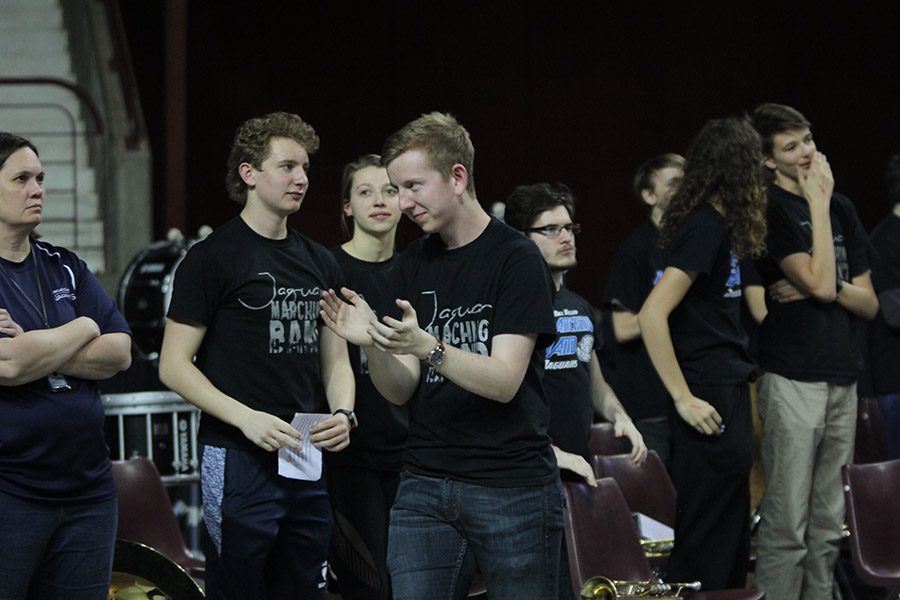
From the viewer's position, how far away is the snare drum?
597cm

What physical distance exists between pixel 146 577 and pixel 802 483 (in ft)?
7.95

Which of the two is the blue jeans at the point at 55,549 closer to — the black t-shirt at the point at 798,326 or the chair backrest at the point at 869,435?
the black t-shirt at the point at 798,326

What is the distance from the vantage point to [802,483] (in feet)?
16.9

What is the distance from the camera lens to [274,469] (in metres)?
4.11

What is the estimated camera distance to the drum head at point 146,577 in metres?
4.44

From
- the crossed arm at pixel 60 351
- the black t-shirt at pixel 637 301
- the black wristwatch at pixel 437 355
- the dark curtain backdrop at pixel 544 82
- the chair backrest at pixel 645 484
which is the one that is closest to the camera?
the black wristwatch at pixel 437 355

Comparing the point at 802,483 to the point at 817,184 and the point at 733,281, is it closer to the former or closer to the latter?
the point at 733,281

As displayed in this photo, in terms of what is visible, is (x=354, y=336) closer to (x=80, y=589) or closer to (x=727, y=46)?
(x=80, y=589)

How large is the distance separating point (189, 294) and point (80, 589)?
36.0 inches

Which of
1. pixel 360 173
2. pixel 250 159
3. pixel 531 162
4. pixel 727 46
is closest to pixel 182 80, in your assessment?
pixel 531 162

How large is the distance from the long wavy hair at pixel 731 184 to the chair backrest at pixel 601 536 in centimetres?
98

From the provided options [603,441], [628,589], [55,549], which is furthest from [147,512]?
[603,441]

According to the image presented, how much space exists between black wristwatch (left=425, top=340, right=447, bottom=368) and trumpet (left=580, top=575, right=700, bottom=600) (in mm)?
1323

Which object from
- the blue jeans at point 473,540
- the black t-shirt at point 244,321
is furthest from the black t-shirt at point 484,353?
the black t-shirt at point 244,321
